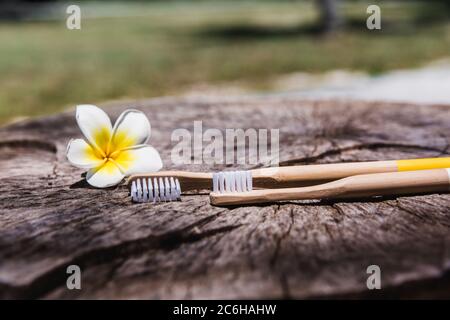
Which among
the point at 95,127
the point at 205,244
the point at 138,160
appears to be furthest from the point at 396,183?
the point at 95,127

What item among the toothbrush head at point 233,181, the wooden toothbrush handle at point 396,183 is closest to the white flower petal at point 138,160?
the toothbrush head at point 233,181

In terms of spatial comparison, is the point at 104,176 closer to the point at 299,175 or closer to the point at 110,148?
the point at 110,148

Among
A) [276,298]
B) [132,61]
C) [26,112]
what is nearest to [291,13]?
[132,61]

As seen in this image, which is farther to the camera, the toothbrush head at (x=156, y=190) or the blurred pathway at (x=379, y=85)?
the blurred pathway at (x=379, y=85)

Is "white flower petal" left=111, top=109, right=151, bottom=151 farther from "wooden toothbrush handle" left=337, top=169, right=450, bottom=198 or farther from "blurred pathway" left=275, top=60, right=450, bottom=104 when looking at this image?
"blurred pathway" left=275, top=60, right=450, bottom=104

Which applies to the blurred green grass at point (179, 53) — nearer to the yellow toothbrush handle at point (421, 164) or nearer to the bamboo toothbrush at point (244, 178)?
the bamboo toothbrush at point (244, 178)
